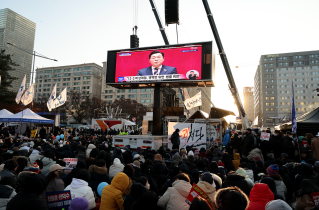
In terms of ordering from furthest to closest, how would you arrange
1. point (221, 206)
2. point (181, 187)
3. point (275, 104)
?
point (275, 104) < point (181, 187) < point (221, 206)

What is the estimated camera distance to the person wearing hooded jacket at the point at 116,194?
4.03m

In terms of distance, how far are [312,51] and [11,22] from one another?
433 ft

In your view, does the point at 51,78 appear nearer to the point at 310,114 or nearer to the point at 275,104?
the point at 275,104

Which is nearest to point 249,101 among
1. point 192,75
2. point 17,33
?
point 17,33

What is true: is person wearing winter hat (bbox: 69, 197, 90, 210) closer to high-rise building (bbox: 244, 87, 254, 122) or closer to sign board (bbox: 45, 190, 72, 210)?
sign board (bbox: 45, 190, 72, 210)

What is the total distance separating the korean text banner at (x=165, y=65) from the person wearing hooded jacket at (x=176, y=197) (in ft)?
47.6

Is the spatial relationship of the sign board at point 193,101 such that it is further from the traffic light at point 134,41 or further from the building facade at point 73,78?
the building facade at point 73,78

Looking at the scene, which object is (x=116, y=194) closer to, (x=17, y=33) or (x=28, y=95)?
(x=28, y=95)

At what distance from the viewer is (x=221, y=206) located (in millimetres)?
2455

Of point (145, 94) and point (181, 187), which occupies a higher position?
point (145, 94)

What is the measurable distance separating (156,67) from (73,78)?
355 ft

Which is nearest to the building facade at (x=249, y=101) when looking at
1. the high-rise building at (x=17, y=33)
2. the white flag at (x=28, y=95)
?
the high-rise building at (x=17, y=33)

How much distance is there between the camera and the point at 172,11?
723 inches

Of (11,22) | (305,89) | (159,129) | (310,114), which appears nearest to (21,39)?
(11,22)
